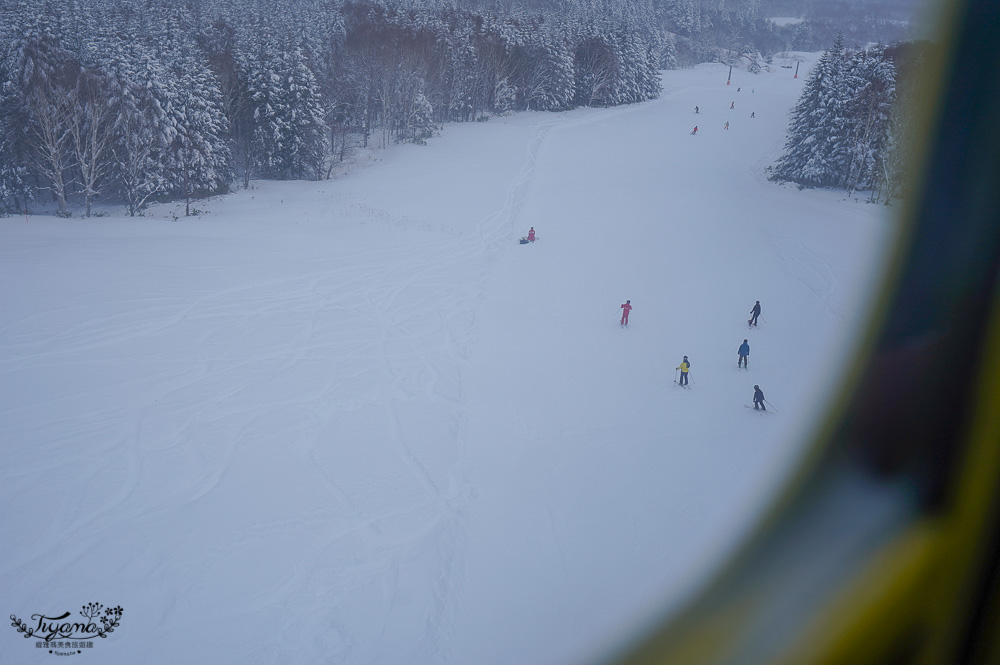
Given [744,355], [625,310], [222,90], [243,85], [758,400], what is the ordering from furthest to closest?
[243,85] → [222,90] → [625,310] → [744,355] → [758,400]

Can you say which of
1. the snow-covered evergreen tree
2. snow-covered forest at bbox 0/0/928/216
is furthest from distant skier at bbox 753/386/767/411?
the snow-covered evergreen tree

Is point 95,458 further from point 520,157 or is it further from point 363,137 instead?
point 363,137

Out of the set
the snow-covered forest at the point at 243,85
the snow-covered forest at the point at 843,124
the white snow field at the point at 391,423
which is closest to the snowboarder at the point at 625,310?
the white snow field at the point at 391,423

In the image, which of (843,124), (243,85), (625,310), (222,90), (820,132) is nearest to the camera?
(625,310)

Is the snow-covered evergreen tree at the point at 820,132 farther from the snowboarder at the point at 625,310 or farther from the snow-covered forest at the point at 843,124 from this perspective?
the snowboarder at the point at 625,310

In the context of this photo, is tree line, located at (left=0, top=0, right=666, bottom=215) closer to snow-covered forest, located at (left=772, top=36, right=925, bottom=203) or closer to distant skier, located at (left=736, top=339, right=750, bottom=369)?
distant skier, located at (left=736, top=339, right=750, bottom=369)

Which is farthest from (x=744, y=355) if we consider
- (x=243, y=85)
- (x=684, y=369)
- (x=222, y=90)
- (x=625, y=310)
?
(x=222, y=90)

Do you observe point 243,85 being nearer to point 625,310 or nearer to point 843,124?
point 625,310
